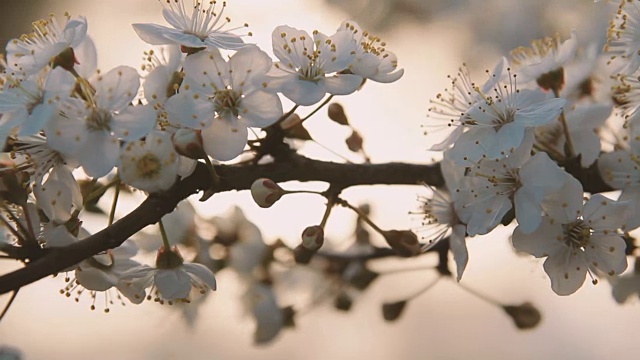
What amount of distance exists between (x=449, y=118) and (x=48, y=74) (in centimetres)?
34

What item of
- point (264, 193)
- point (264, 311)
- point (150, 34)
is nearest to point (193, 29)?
point (150, 34)

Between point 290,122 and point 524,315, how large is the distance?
1.22 ft

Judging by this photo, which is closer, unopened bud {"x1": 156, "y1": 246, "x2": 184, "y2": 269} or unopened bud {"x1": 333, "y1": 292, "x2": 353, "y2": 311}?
unopened bud {"x1": 156, "y1": 246, "x2": 184, "y2": 269}

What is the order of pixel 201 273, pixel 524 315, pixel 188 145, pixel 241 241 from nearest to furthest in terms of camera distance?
pixel 188 145 < pixel 201 273 < pixel 524 315 < pixel 241 241

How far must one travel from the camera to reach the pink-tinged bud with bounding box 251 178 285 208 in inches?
27.5

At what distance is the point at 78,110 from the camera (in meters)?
0.67

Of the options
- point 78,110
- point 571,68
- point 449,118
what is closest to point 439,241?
point 449,118

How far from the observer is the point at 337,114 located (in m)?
0.91

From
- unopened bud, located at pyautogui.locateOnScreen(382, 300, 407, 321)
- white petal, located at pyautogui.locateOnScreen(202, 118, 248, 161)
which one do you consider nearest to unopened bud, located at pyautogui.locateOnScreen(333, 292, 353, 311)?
unopened bud, located at pyautogui.locateOnScreen(382, 300, 407, 321)

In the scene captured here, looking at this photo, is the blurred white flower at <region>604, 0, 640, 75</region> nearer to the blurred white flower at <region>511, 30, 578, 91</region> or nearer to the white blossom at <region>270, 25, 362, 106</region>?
the blurred white flower at <region>511, 30, 578, 91</region>

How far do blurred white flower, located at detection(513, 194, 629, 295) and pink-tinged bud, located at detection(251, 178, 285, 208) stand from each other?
19 centimetres

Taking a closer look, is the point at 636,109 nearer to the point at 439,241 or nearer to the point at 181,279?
the point at 439,241

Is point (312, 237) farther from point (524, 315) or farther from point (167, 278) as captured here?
point (524, 315)

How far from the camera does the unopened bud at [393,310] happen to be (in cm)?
98
